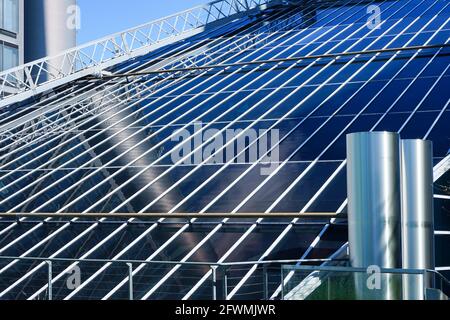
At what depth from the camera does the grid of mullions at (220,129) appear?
18234 millimetres

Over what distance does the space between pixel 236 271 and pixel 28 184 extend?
1037cm

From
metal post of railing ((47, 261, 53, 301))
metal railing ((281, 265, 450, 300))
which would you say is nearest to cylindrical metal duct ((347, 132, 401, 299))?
metal railing ((281, 265, 450, 300))

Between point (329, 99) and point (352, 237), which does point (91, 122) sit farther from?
point (352, 237)

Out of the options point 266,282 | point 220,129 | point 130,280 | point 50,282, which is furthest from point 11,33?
point 266,282

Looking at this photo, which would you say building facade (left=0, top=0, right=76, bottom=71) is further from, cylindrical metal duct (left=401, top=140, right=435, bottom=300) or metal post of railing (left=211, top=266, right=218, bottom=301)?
metal post of railing (left=211, top=266, right=218, bottom=301)

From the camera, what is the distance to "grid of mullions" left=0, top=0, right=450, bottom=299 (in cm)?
1823

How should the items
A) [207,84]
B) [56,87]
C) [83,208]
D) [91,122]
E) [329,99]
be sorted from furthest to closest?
[56,87] < [207,84] < [91,122] < [329,99] < [83,208]

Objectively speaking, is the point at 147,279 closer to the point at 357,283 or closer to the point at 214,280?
the point at 214,280

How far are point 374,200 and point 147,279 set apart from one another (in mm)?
4143

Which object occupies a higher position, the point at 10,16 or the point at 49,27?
the point at 10,16

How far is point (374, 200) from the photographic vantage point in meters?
14.7

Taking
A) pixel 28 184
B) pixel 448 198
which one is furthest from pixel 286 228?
pixel 28 184

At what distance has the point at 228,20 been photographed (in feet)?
141

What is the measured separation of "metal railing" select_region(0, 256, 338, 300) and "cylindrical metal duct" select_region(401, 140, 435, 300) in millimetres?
1685
